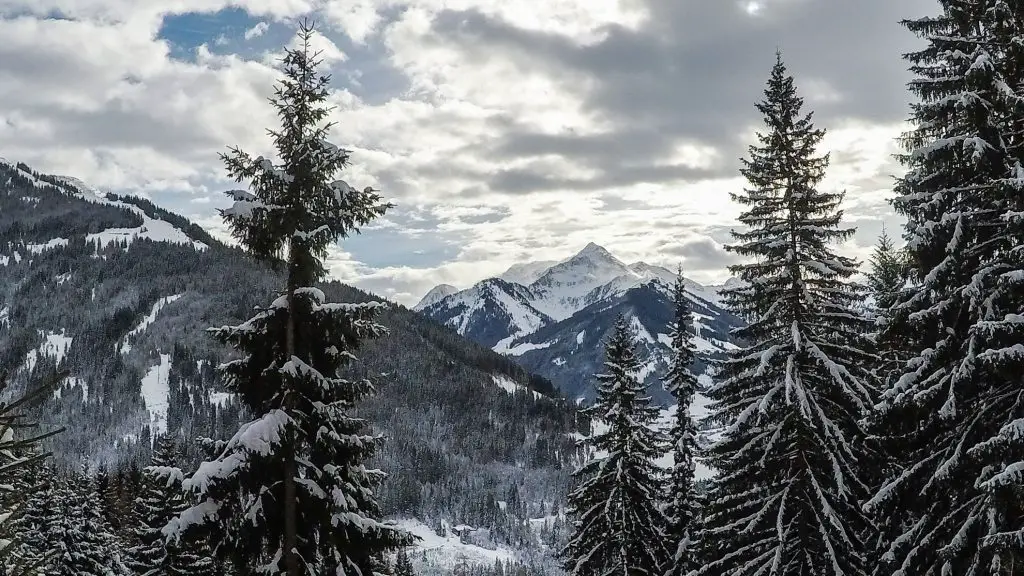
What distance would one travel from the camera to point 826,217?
16.9m

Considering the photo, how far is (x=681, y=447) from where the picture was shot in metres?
27.0

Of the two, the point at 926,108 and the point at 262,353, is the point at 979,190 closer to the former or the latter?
the point at 926,108

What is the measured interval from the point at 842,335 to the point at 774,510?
4.56 m

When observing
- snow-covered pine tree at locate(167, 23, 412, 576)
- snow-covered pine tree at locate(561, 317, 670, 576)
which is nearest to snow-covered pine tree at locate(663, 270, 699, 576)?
snow-covered pine tree at locate(561, 317, 670, 576)

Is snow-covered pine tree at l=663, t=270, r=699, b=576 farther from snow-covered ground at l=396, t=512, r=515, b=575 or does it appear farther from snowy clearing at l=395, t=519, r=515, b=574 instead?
snowy clearing at l=395, t=519, r=515, b=574

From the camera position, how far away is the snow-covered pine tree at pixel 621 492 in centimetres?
2622

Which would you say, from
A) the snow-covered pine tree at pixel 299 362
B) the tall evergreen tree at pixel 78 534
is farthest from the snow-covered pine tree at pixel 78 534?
the snow-covered pine tree at pixel 299 362

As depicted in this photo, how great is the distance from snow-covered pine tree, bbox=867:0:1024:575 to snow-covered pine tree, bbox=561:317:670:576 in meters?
13.0

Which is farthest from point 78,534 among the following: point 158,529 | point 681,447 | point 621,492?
point 681,447

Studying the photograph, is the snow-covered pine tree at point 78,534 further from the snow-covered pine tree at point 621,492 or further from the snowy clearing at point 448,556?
the snowy clearing at point 448,556

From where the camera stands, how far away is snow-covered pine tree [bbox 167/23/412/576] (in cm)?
1201

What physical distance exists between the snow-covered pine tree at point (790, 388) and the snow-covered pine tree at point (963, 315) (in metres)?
2.00

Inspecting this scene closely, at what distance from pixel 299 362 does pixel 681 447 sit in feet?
61.5

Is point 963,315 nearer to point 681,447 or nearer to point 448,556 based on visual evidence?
point 681,447
